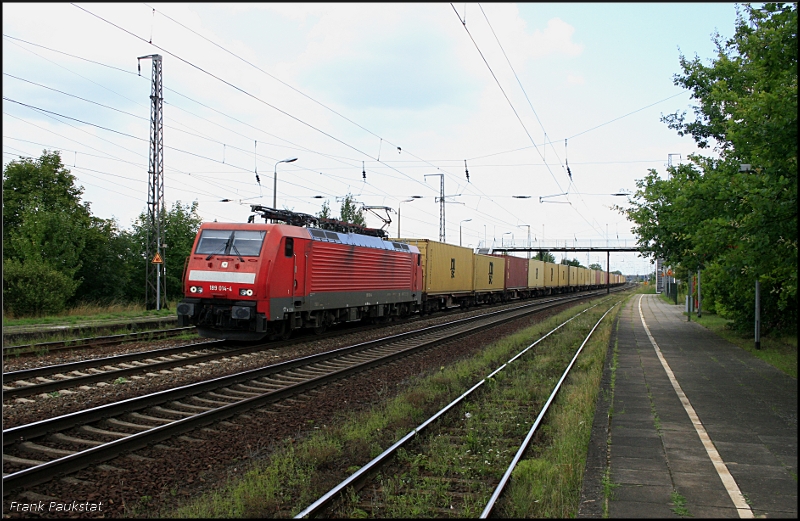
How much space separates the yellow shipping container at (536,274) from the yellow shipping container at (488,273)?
842 cm

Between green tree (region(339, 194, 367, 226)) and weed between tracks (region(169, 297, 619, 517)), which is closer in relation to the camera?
weed between tracks (region(169, 297, 619, 517))

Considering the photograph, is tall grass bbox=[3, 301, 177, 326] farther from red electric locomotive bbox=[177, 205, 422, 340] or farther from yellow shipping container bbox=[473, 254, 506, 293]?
yellow shipping container bbox=[473, 254, 506, 293]

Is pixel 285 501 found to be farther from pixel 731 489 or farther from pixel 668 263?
pixel 668 263

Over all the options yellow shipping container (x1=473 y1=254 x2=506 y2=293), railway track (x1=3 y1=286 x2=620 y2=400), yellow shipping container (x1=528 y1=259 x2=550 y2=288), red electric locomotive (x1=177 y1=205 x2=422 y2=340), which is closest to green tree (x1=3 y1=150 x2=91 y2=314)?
railway track (x1=3 y1=286 x2=620 y2=400)

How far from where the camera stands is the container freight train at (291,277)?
1337 centimetres

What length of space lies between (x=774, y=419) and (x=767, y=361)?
576 centimetres

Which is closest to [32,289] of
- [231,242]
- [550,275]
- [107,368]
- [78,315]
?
[78,315]

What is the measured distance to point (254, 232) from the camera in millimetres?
13820

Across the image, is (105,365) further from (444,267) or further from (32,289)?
(444,267)

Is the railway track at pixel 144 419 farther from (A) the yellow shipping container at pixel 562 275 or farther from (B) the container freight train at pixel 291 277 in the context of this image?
(A) the yellow shipping container at pixel 562 275

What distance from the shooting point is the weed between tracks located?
496cm

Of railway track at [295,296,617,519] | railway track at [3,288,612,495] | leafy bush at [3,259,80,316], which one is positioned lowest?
railway track at [295,296,617,519]

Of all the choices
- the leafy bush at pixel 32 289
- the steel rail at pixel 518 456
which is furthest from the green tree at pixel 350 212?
the steel rail at pixel 518 456

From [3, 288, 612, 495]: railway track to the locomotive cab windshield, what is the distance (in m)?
3.15
